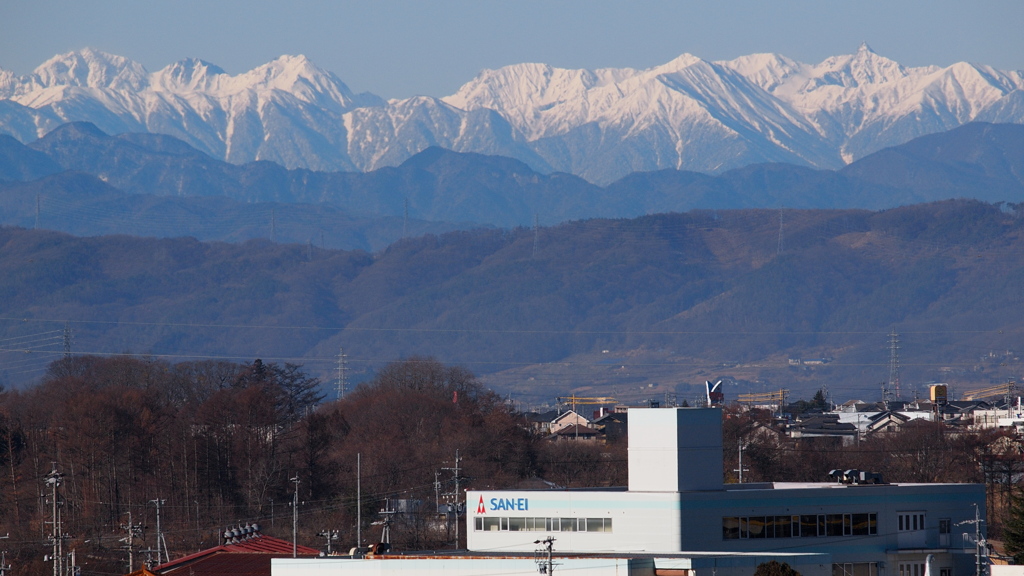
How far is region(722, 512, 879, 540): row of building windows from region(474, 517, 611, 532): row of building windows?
4.58 metres

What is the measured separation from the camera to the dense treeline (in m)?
92.1

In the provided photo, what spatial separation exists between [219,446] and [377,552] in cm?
5073

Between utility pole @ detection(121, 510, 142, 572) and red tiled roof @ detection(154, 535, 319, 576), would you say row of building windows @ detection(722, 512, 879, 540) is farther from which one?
utility pole @ detection(121, 510, 142, 572)

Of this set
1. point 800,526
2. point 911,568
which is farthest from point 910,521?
point 800,526

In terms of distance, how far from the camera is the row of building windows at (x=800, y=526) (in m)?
60.0

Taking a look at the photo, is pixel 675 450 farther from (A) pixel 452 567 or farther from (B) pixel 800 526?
(A) pixel 452 567

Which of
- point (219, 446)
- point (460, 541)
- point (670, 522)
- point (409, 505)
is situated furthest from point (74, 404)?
point (670, 522)

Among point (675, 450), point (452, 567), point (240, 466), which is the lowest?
point (452, 567)

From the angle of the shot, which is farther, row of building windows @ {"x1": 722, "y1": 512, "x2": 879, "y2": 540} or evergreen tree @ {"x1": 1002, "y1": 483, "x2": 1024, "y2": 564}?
evergreen tree @ {"x1": 1002, "y1": 483, "x2": 1024, "y2": 564}

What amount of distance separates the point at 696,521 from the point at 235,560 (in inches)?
731

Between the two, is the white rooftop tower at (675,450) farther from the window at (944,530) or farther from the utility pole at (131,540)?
the utility pole at (131,540)

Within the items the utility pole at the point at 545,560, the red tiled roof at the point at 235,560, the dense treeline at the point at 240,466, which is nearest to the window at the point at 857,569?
the utility pole at the point at 545,560

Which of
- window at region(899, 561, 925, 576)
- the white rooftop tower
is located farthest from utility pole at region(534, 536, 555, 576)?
window at region(899, 561, 925, 576)

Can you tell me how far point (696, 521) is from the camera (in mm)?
59500
